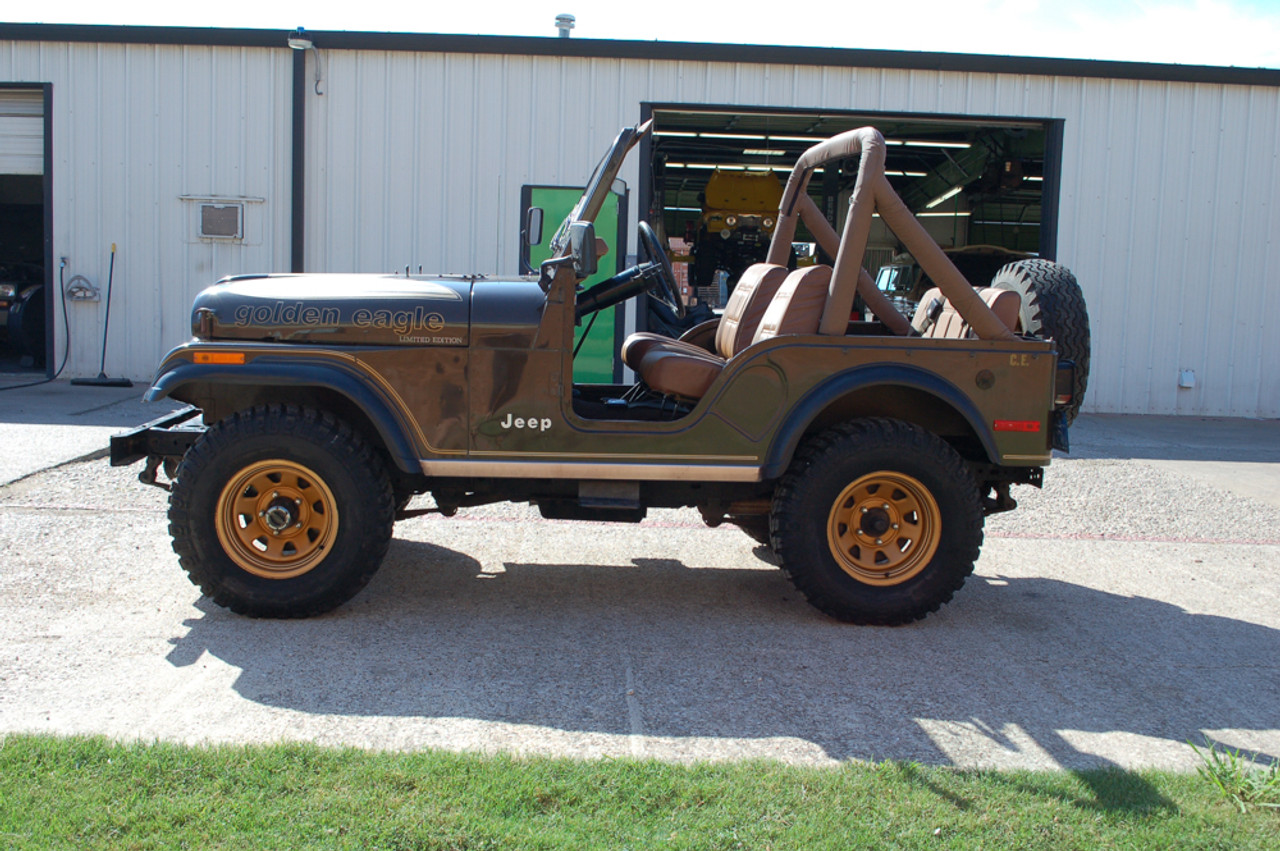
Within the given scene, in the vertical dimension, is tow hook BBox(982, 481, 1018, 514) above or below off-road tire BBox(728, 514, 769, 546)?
above

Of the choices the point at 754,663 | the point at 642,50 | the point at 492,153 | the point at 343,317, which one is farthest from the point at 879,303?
the point at 492,153

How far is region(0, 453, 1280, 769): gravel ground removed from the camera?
341 cm

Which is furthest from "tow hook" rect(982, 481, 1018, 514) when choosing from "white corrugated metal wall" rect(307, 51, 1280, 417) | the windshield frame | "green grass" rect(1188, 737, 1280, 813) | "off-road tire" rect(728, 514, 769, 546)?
"white corrugated metal wall" rect(307, 51, 1280, 417)

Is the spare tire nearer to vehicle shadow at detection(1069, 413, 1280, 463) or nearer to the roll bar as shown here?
the roll bar

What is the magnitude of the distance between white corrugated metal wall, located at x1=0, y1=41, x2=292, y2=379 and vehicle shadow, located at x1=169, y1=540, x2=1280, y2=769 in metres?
7.98

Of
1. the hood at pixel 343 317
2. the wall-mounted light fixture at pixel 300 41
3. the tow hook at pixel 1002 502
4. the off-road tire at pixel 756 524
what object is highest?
the wall-mounted light fixture at pixel 300 41

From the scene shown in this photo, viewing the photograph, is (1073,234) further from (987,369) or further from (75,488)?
(75,488)

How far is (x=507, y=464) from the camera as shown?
14.6ft

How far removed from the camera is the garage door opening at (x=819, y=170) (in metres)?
12.0

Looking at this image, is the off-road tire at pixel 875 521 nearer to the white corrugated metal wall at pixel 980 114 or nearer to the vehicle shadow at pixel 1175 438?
the vehicle shadow at pixel 1175 438

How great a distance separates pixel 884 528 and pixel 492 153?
8390mm

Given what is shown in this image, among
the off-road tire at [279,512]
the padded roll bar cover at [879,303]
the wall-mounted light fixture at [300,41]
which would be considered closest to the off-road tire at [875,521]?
the padded roll bar cover at [879,303]

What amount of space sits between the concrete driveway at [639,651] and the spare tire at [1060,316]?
3.86 ft

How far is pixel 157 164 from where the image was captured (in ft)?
38.9
